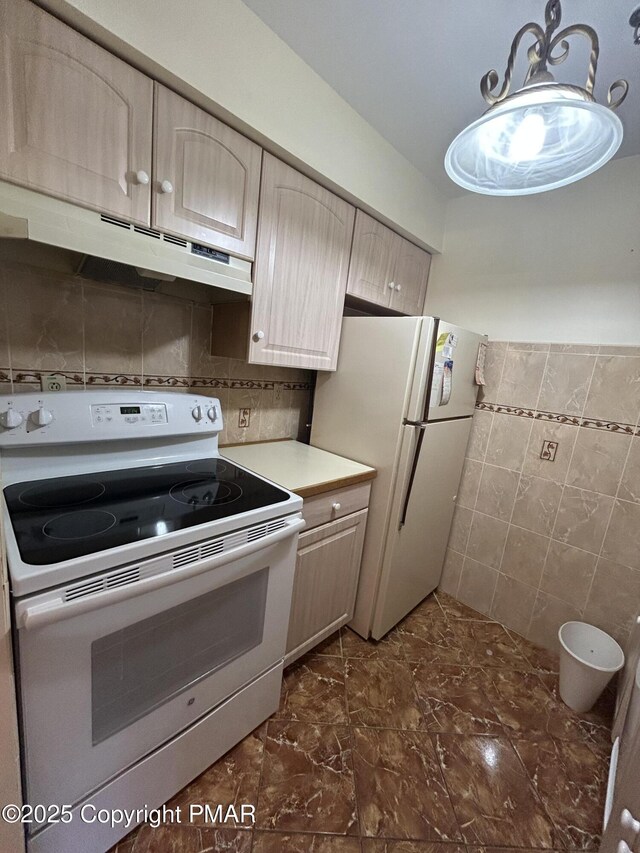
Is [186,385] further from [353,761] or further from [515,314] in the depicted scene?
[515,314]

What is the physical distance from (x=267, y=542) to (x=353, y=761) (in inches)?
36.3

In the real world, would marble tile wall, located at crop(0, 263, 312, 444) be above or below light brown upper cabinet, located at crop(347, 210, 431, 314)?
below

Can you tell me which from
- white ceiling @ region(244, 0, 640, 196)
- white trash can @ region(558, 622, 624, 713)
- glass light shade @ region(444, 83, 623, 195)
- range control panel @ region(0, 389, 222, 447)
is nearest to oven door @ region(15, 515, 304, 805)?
range control panel @ region(0, 389, 222, 447)

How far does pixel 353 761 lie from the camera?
1.22 m

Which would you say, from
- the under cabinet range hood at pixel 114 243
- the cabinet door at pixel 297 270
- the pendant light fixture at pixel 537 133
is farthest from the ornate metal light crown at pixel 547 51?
the under cabinet range hood at pixel 114 243

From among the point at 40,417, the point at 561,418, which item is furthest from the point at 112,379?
the point at 561,418

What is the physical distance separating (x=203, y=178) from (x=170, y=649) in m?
1.42

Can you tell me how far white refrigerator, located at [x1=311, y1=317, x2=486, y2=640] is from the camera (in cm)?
149

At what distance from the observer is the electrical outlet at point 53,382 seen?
1.15 meters

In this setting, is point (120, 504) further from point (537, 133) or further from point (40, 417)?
point (537, 133)

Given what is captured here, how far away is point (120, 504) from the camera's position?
98 cm

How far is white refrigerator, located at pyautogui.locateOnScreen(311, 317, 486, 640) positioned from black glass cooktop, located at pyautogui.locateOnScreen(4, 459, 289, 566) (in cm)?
62

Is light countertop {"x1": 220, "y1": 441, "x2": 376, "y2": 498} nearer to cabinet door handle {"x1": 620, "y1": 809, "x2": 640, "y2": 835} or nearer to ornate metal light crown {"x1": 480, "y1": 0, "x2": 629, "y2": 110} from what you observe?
cabinet door handle {"x1": 620, "y1": 809, "x2": 640, "y2": 835}

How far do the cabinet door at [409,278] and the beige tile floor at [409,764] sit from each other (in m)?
1.88
